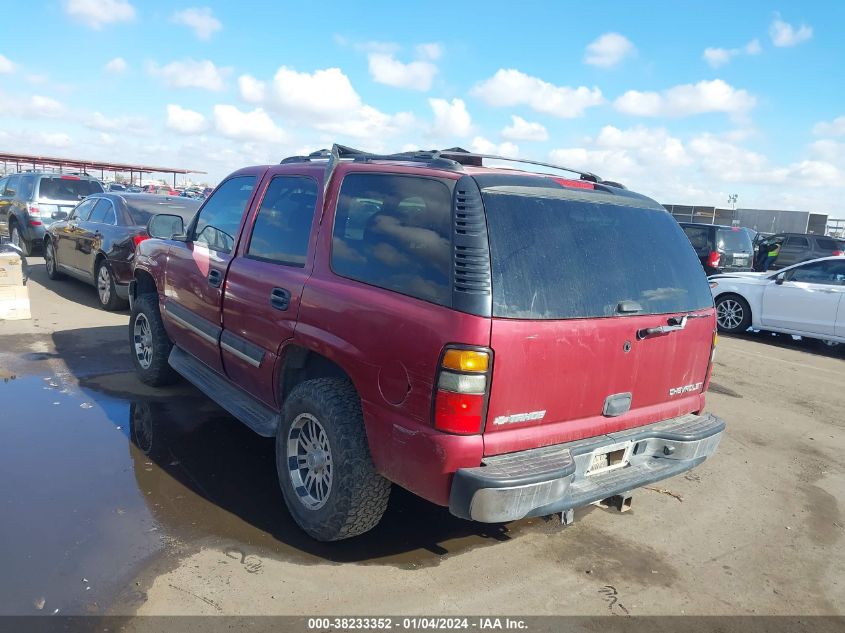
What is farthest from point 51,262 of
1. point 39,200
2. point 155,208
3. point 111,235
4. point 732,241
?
point 732,241

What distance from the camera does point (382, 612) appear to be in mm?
2881

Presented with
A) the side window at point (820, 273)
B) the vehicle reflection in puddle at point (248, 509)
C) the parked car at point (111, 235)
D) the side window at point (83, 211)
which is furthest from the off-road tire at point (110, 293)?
the side window at point (820, 273)

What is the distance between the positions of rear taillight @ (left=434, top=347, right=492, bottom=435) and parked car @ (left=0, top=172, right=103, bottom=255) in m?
12.7

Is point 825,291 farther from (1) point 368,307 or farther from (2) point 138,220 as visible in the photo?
(2) point 138,220

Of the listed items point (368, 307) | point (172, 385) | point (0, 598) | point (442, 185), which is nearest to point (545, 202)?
point (442, 185)

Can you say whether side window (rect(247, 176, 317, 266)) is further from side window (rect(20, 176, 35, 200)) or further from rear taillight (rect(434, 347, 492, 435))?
side window (rect(20, 176, 35, 200))

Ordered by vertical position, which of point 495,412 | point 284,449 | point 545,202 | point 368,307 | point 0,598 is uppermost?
point 545,202

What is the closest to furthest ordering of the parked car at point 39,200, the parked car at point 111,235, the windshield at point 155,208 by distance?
the parked car at point 111,235 → the windshield at point 155,208 → the parked car at point 39,200

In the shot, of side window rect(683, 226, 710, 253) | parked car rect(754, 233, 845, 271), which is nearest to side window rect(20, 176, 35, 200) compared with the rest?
side window rect(683, 226, 710, 253)

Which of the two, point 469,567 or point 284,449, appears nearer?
point 469,567

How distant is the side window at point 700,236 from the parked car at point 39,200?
13.5 m

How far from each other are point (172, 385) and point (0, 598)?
3178 millimetres

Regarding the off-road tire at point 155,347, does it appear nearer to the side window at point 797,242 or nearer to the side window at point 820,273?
the side window at point 820,273

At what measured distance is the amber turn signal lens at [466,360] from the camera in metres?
2.64
